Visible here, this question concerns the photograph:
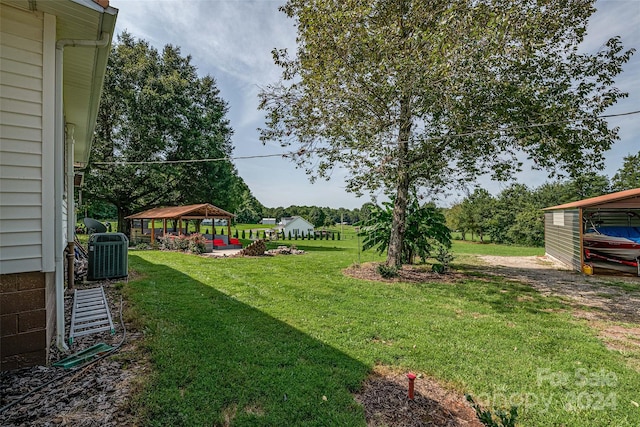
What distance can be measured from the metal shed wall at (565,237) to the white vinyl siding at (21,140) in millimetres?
13028

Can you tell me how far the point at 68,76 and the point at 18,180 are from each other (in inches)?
93.6

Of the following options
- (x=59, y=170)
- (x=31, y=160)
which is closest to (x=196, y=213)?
(x=59, y=170)

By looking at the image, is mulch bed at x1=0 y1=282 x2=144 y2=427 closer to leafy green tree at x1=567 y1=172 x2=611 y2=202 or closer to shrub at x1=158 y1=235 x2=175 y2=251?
shrub at x1=158 y1=235 x2=175 y2=251

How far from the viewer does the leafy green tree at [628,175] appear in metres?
26.0

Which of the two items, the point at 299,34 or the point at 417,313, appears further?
the point at 299,34

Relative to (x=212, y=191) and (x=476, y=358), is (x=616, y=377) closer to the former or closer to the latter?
(x=476, y=358)

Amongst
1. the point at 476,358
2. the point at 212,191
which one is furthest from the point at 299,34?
the point at 212,191

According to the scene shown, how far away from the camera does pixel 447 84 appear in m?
6.52

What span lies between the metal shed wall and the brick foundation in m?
13.0

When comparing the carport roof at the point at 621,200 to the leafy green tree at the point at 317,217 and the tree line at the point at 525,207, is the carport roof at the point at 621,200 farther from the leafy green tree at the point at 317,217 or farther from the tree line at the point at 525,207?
the leafy green tree at the point at 317,217

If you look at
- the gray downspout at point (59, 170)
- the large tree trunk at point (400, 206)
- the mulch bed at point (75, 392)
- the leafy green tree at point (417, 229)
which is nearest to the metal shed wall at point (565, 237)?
the leafy green tree at point (417, 229)

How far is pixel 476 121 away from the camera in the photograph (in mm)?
7449

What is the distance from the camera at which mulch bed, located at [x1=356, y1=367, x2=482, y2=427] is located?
2.39 metres

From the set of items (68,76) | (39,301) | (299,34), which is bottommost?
(39,301)
